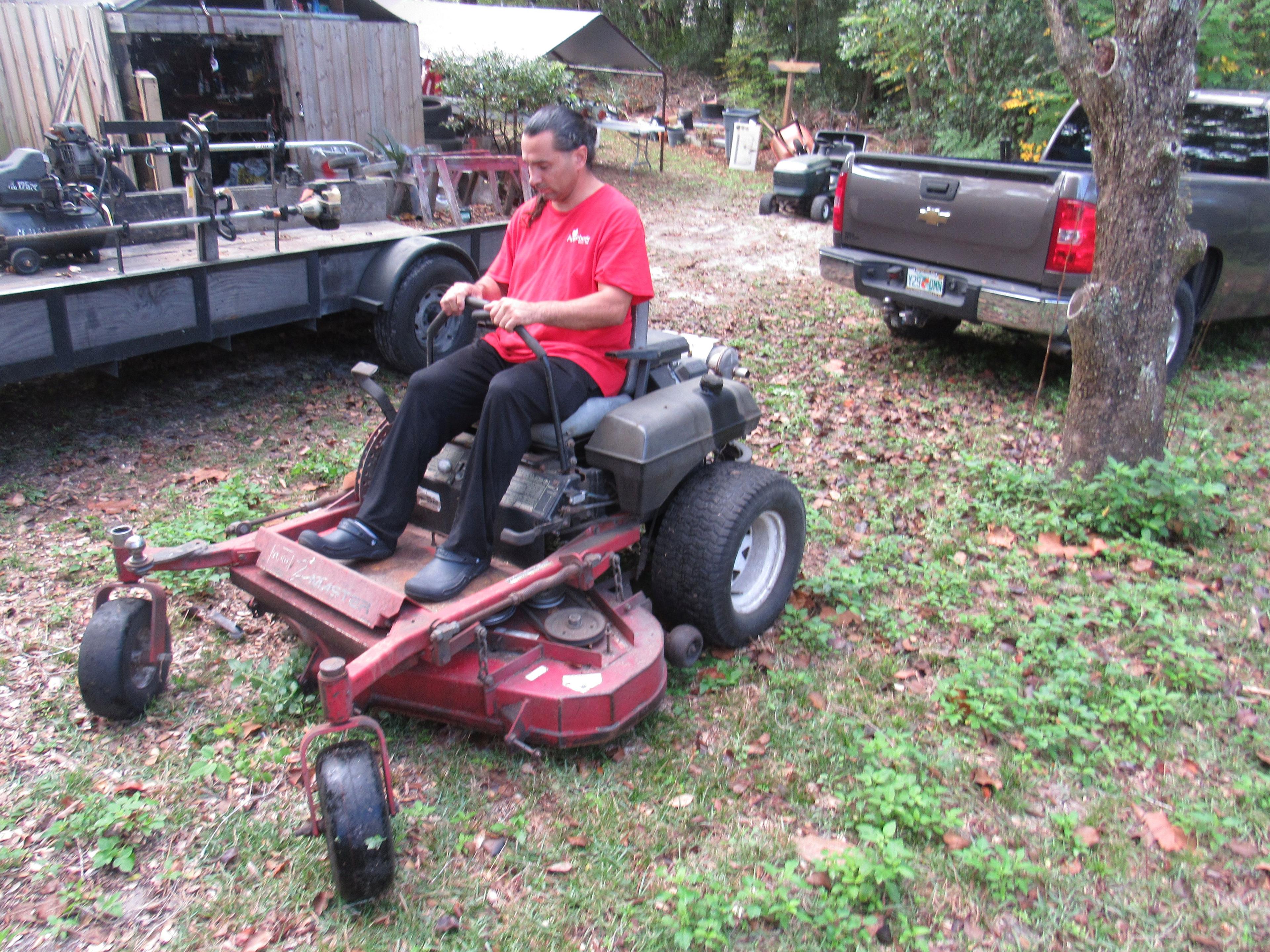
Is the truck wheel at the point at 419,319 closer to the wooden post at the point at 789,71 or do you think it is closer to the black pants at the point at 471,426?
the black pants at the point at 471,426

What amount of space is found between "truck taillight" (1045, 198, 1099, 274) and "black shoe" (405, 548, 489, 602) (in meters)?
4.26

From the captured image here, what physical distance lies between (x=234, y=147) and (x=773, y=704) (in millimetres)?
4890

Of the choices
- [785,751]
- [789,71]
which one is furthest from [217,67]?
[789,71]

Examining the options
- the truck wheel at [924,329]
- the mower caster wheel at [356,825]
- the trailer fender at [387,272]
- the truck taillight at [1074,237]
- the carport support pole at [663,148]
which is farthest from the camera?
the carport support pole at [663,148]

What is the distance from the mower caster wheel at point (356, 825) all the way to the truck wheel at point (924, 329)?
20.2 feet

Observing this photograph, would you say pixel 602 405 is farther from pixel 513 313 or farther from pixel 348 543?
pixel 348 543

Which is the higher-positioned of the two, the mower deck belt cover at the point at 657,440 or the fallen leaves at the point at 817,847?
the mower deck belt cover at the point at 657,440

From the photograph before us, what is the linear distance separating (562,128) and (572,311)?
2.10ft

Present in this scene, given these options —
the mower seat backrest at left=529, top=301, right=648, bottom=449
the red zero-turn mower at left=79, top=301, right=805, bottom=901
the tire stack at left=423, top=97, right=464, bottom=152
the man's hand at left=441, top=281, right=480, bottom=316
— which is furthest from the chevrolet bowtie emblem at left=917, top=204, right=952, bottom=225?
the tire stack at left=423, top=97, right=464, bottom=152

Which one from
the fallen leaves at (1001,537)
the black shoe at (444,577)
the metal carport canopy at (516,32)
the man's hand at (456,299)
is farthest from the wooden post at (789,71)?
the black shoe at (444,577)

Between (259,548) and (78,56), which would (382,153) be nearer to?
(78,56)

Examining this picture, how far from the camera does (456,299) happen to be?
11.5 ft

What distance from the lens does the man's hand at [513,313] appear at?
10.4 ft

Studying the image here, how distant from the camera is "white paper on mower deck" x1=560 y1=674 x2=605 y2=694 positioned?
2.96m
